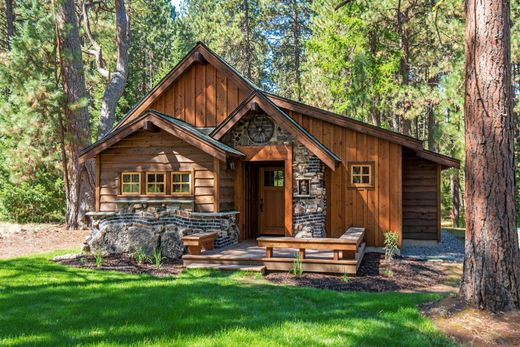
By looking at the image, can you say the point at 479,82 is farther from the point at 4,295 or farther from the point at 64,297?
the point at 4,295

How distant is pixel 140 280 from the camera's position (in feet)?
25.8

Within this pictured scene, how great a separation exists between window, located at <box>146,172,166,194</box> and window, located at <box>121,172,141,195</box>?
0.84ft

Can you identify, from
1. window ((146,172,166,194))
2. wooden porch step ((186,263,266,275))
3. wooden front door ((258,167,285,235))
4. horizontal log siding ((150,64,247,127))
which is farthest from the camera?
horizontal log siding ((150,64,247,127))

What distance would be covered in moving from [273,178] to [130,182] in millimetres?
4354

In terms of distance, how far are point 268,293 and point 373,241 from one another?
5.86 metres

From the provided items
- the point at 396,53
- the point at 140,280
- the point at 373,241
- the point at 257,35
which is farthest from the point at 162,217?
the point at 257,35

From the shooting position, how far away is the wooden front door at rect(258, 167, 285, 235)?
42.9 ft

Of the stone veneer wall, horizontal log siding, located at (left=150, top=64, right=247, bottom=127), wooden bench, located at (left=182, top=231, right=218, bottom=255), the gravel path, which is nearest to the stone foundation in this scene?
wooden bench, located at (left=182, top=231, right=218, bottom=255)

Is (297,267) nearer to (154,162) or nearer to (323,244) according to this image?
(323,244)

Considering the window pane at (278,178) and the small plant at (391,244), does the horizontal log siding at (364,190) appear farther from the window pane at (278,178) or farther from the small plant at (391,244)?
the window pane at (278,178)

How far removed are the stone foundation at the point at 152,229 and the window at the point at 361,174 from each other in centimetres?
372

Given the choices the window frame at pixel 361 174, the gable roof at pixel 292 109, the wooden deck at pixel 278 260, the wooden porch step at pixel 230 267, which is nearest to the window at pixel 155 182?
the gable roof at pixel 292 109

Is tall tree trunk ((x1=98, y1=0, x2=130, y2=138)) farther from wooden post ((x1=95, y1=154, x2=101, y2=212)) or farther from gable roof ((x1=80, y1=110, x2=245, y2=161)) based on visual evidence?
gable roof ((x1=80, y1=110, x2=245, y2=161))

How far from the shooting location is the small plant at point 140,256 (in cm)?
978
